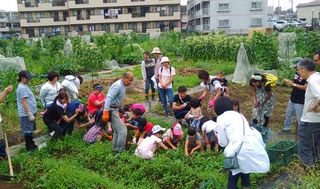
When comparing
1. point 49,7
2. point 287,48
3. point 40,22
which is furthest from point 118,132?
point 40,22

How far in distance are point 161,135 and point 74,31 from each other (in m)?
43.7

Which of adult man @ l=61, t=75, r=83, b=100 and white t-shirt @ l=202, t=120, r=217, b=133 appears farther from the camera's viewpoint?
adult man @ l=61, t=75, r=83, b=100

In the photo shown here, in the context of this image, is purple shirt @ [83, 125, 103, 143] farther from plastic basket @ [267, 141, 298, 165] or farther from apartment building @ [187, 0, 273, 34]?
apartment building @ [187, 0, 273, 34]

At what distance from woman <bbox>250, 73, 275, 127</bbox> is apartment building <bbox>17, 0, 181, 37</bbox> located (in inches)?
1547

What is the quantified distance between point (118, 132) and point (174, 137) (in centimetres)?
110

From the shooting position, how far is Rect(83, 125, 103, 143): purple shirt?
713 cm

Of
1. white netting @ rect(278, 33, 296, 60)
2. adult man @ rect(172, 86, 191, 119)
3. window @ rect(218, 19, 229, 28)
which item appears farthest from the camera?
window @ rect(218, 19, 229, 28)

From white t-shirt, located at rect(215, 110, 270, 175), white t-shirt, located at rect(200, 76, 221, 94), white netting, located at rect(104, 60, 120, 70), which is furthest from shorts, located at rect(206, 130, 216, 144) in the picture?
white netting, located at rect(104, 60, 120, 70)

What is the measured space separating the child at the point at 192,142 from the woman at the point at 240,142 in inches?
81.3

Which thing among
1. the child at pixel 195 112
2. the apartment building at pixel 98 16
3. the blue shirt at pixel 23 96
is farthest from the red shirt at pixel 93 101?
the apartment building at pixel 98 16

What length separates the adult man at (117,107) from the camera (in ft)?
20.0

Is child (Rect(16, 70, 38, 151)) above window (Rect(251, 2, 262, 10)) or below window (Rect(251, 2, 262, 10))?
below

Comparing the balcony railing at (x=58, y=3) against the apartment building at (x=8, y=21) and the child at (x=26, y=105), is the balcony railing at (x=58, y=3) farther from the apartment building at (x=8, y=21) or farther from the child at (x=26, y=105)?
the child at (x=26, y=105)

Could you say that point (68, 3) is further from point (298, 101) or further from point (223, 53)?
point (298, 101)
